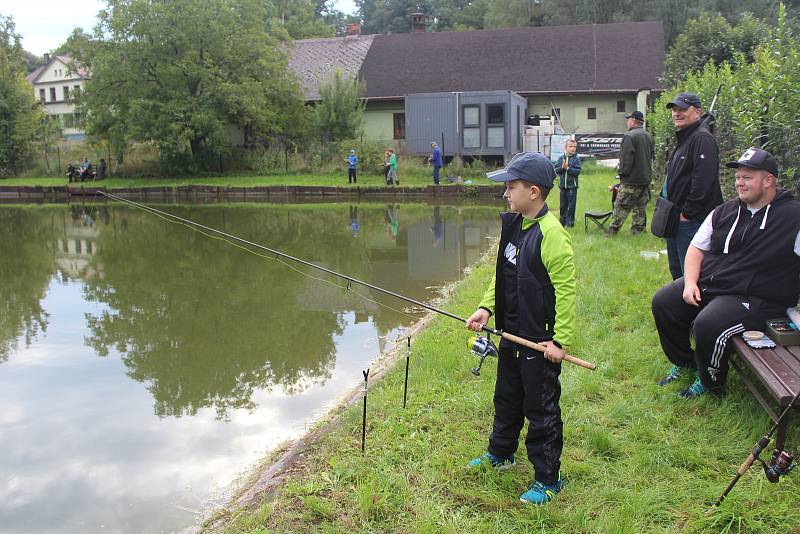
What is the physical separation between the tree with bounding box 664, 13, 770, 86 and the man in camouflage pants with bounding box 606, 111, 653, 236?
50.5 feet

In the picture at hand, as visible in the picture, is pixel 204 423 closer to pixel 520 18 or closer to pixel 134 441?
pixel 134 441

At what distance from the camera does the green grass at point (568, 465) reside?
3312 millimetres

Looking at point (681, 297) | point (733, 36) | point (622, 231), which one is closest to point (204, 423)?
point (681, 297)

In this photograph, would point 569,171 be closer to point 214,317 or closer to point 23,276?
point 214,317

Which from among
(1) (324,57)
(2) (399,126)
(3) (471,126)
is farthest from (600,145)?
(1) (324,57)

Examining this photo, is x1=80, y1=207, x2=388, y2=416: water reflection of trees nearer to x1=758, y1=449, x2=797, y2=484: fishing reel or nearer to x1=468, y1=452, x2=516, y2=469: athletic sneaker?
x1=468, y1=452, x2=516, y2=469: athletic sneaker

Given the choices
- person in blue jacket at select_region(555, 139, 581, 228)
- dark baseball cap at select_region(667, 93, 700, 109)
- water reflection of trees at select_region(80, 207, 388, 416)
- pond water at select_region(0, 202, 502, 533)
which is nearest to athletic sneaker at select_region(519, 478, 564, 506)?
pond water at select_region(0, 202, 502, 533)

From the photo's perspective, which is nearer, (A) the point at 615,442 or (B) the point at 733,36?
(A) the point at 615,442

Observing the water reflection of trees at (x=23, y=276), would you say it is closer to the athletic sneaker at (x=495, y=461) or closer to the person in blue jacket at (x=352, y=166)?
the athletic sneaker at (x=495, y=461)

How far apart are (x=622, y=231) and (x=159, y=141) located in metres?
25.1

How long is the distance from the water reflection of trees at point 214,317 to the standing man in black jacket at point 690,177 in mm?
3658

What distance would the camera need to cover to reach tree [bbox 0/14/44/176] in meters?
36.9

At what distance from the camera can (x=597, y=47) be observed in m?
35.6

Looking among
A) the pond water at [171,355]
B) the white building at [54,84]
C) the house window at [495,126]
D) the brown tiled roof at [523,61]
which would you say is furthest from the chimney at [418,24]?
the white building at [54,84]
